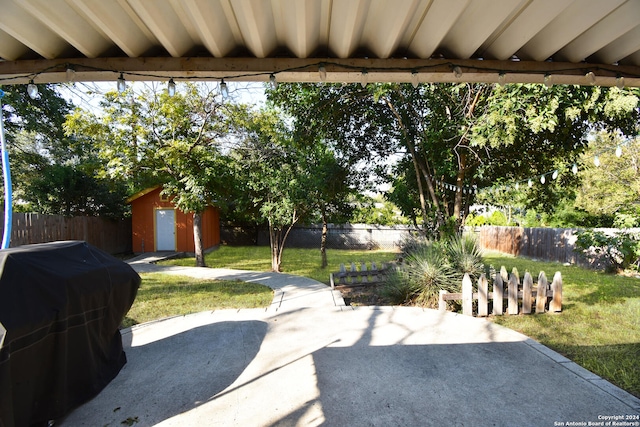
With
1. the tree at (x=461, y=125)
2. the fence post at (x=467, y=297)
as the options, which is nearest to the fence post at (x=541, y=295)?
the fence post at (x=467, y=297)

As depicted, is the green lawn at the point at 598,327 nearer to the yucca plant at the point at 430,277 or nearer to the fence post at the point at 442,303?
the fence post at the point at 442,303

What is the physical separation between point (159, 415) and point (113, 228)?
15.8m

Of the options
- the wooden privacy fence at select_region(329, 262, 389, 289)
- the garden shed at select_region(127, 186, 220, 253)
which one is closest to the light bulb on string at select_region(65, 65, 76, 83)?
the wooden privacy fence at select_region(329, 262, 389, 289)

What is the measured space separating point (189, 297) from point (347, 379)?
14.5 feet

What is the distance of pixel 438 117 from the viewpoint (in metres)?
6.93

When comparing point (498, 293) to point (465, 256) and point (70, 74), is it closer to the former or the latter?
point (465, 256)

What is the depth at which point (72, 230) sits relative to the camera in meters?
12.0

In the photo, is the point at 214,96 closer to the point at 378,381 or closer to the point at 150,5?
the point at 150,5

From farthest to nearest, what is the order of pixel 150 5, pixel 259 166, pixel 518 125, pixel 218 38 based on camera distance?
pixel 259 166, pixel 518 125, pixel 218 38, pixel 150 5

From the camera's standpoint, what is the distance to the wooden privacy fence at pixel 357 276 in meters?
7.06

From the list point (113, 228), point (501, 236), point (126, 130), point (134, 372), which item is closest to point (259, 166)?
point (126, 130)

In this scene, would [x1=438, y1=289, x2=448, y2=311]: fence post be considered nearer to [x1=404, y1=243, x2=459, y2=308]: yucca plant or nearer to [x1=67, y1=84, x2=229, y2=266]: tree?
[x1=404, y1=243, x2=459, y2=308]: yucca plant

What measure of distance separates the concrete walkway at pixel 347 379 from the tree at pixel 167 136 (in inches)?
256

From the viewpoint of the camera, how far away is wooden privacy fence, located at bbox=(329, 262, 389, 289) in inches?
278
